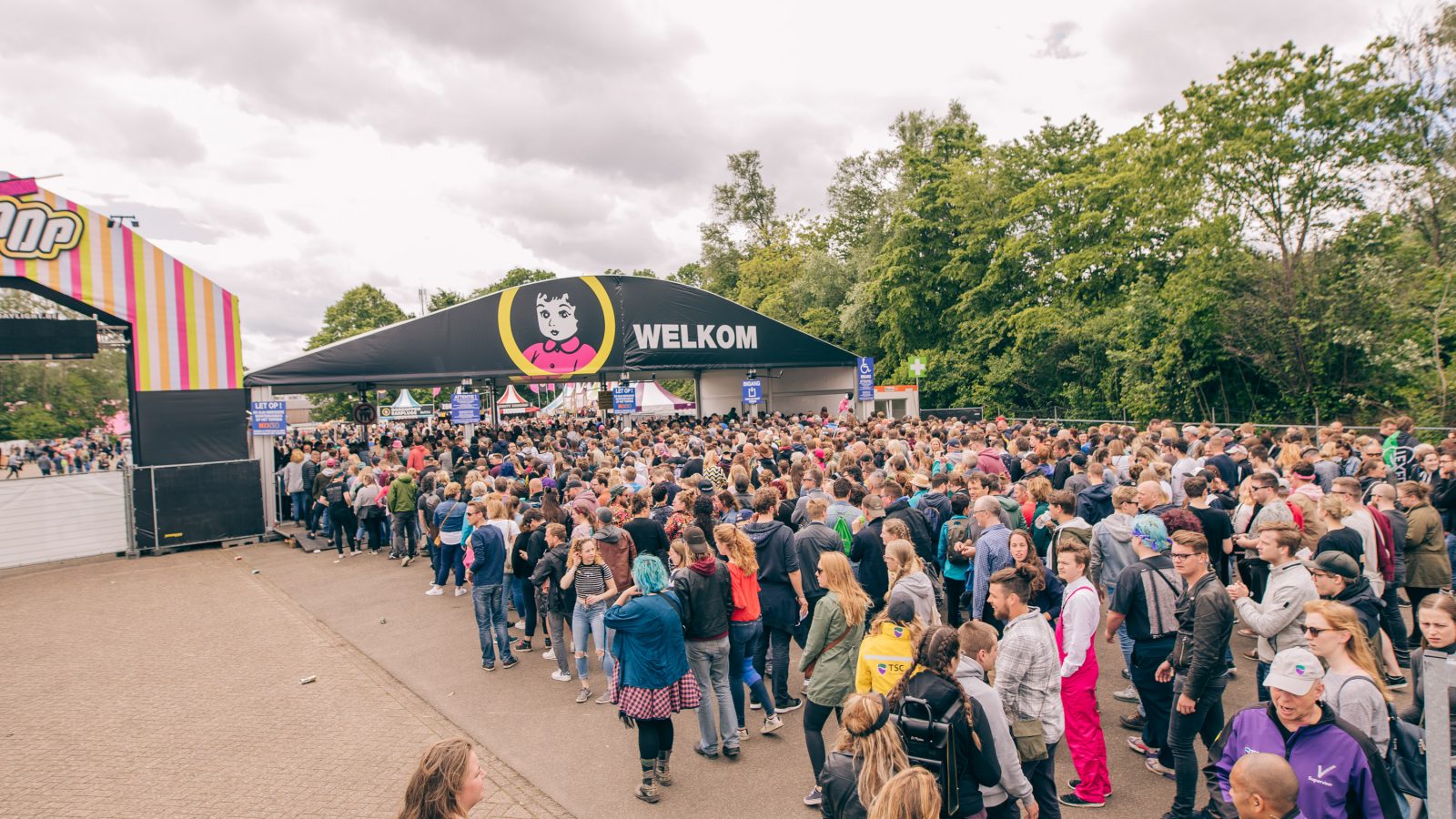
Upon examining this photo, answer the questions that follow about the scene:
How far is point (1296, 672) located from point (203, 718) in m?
8.28

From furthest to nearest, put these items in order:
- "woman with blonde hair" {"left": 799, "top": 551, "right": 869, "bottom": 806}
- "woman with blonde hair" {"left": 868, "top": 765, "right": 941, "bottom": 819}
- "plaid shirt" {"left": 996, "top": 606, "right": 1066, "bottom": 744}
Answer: "woman with blonde hair" {"left": 799, "top": 551, "right": 869, "bottom": 806} → "plaid shirt" {"left": 996, "top": 606, "right": 1066, "bottom": 744} → "woman with blonde hair" {"left": 868, "top": 765, "right": 941, "bottom": 819}

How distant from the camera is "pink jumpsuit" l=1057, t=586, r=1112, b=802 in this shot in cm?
439

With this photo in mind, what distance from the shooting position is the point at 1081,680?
439 cm

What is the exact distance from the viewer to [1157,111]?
2131 centimetres

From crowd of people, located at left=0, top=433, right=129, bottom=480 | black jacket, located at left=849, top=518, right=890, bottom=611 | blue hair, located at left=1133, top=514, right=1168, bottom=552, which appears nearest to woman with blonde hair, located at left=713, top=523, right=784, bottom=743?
black jacket, located at left=849, top=518, right=890, bottom=611

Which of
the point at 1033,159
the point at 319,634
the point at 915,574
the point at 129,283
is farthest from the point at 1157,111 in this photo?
→ the point at 129,283

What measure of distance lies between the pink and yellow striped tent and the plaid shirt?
53.7ft

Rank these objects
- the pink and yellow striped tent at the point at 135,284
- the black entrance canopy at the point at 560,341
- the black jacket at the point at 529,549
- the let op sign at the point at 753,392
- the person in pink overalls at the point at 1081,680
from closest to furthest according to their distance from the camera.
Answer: the person in pink overalls at the point at 1081,680, the black jacket at the point at 529,549, the pink and yellow striped tent at the point at 135,284, the black entrance canopy at the point at 560,341, the let op sign at the point at 753,392

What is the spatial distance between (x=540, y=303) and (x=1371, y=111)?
2207cm

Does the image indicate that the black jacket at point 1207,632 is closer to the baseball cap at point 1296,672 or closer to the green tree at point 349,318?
the baseball cap at point 1296,672

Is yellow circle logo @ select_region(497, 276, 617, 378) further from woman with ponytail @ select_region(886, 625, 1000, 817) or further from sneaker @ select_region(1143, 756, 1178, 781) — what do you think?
woman with ponytail @ select_region(886, 625, 1000, 817)

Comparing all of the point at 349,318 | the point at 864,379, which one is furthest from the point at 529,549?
the point at 349,318

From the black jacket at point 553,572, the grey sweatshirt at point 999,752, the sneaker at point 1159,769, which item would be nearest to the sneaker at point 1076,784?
the sneaker at point 1159,769

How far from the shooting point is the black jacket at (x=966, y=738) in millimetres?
3078
